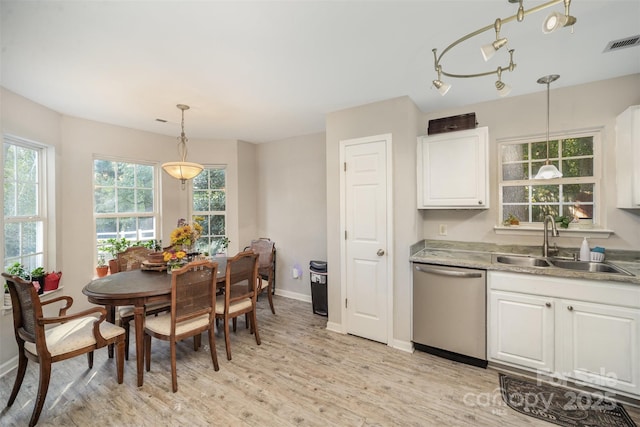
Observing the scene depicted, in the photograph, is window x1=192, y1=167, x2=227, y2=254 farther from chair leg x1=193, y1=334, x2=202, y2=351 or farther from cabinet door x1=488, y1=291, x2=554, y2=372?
cabinet door x1=488, y1=291, x2=554, y2=372

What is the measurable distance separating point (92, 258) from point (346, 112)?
3.57 metres

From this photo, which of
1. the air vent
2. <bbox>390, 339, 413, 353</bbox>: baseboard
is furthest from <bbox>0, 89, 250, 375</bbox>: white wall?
the air vent

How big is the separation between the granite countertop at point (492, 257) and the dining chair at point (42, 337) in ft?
8.79

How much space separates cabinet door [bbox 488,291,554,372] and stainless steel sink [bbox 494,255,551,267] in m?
0.43

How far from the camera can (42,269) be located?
2.81 meters

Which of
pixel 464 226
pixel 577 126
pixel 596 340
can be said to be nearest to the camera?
pixel 596 340

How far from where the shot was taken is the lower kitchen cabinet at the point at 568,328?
1.92 metres

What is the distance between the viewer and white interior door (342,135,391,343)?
2.87m

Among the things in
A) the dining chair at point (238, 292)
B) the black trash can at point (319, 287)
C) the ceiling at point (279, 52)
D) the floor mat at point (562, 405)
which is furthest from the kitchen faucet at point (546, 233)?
the dining chair at point (238, 292)

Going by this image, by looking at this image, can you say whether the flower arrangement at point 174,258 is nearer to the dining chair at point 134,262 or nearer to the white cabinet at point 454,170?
the dining chair at point 134,262

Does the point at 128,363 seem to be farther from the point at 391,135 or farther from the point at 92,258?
the point at 391,135

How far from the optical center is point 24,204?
2.82 meters

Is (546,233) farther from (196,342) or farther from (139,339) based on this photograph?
(139,339)

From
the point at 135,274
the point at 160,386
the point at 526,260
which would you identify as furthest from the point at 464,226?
the point at 135,274
